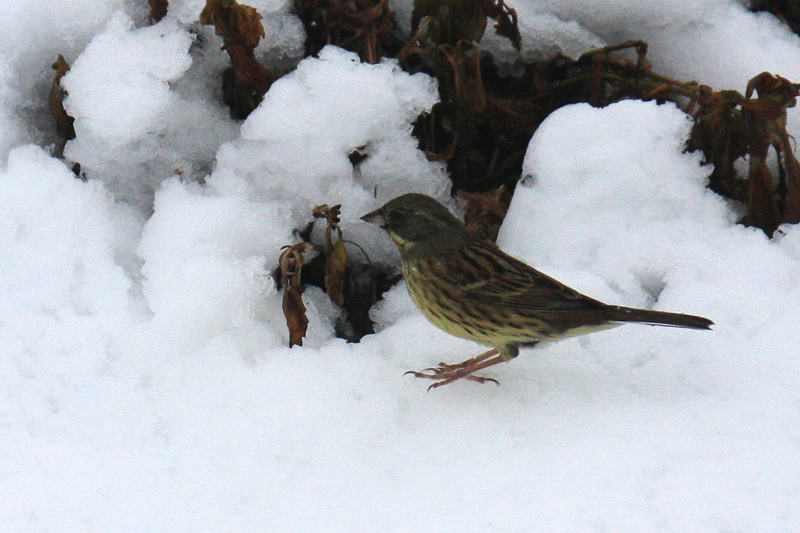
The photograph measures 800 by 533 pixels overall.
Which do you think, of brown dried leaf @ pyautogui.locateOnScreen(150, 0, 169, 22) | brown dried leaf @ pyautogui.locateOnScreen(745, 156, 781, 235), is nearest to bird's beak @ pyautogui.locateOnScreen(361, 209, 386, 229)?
brown dried leaf @ pyautogui.locateOnScreen(150, 0, 169, 22)

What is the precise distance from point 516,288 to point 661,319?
0.49m

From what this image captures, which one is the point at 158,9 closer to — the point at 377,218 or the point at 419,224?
the point at 377,218

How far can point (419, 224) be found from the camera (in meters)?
3.69

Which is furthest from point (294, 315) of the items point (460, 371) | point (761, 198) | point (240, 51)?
point (761, 198)

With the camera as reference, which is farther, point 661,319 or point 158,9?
point 158,9

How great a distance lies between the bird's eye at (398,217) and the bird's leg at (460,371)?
536 millimetres

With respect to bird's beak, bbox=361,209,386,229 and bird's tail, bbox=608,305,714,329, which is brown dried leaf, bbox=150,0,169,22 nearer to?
bird's beak, bbox=361,209,386,229

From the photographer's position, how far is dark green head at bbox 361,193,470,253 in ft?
12.0

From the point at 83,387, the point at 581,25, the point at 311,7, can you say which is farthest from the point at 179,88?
the point at 581,25

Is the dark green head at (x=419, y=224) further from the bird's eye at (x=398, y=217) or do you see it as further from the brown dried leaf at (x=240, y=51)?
the brown dried leaf at (x=240, y=51)

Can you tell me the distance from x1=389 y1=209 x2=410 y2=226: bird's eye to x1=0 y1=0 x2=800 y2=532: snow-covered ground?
10.1 inches

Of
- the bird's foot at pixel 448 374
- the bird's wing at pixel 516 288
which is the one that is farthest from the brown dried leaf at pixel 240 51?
the bird's foot at pixel 448 374

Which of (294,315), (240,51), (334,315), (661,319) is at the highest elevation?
(240,51)

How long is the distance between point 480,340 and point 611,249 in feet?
2.17
